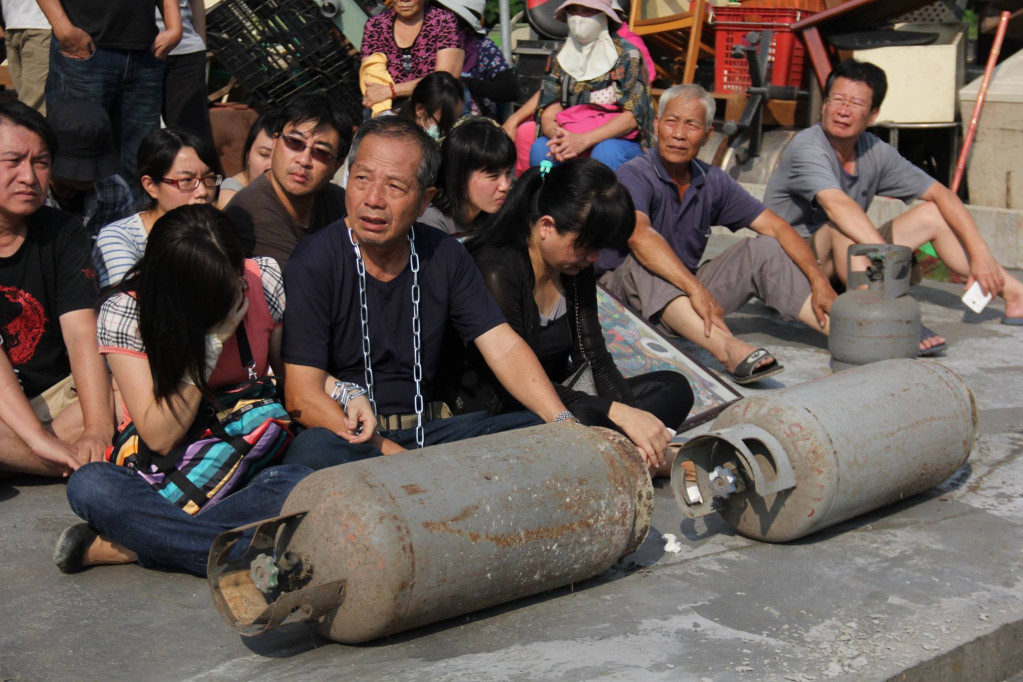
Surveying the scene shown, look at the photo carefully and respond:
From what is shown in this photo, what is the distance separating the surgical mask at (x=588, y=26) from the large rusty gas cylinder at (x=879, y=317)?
8.00 ft

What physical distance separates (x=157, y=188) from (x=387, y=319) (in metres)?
1.17

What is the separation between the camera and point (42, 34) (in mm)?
6125

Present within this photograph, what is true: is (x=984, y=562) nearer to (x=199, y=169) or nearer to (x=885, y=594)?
(x=885, y=594)

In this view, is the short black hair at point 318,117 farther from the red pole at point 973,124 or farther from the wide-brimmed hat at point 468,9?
the red pole at point 973,124

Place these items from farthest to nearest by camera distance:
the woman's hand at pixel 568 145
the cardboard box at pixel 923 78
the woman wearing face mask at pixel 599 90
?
1. the cardboard box at pixel 923 78
2. the woman wearing face mask at pixel 599 90
3. the woman's hand at pixel 568 145

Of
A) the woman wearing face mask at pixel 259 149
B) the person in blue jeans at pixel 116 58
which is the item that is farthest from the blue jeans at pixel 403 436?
the person in blue jeans at pixel 116 58

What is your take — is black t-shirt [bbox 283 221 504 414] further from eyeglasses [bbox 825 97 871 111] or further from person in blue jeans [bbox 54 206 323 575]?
eyeglasses [bbox 825 97 871 111]

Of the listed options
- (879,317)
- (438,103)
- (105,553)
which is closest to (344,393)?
(105,553)

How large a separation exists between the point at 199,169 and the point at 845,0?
6.31 metres

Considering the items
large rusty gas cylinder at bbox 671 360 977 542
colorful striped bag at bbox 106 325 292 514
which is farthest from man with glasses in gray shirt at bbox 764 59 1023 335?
colorful striped bag at bbox 106 325 292 514

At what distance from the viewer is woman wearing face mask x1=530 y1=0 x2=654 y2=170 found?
6391 millimetres

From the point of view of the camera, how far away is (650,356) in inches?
193

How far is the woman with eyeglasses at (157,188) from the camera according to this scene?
404cm

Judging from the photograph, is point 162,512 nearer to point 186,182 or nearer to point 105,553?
point 105,553
